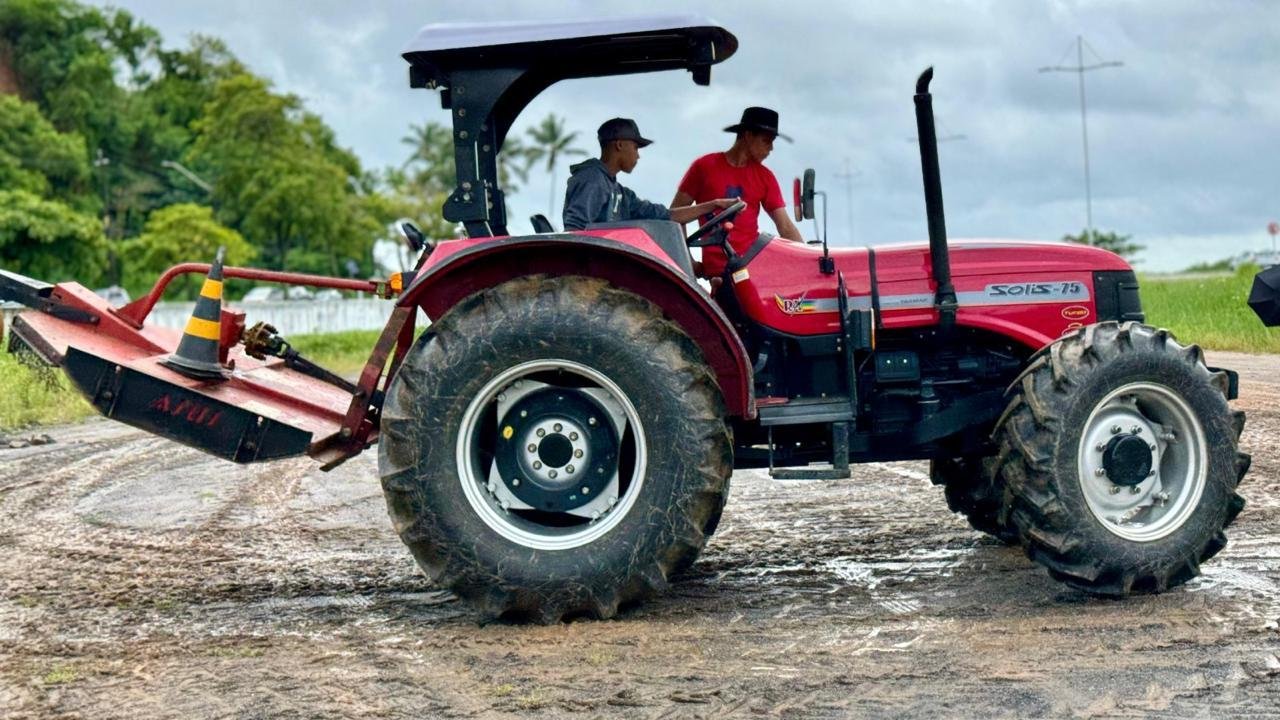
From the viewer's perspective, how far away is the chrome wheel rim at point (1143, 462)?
5594 millimetres

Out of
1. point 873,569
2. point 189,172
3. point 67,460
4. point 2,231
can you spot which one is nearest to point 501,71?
point 873,569

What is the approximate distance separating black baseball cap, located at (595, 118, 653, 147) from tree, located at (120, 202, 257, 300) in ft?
148

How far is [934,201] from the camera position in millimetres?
5859

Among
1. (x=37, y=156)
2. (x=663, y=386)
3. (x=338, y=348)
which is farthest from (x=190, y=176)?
(x=663, y=386)

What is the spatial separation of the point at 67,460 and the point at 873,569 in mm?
7594

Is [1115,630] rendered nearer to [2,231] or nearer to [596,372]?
[596,372]

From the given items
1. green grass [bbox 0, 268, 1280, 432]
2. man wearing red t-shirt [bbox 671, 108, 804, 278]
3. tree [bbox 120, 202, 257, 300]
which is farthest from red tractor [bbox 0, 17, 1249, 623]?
tree [bbox 120, 202, 257, 300]

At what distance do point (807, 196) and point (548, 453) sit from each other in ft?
4.82

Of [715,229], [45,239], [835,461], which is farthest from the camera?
[45,239]

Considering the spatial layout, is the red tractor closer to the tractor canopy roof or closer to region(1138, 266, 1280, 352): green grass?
the tractor canopy roof

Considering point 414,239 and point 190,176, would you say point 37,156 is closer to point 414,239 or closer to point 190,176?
point 190,176

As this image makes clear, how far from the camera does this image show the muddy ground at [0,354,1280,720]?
14.7 ft

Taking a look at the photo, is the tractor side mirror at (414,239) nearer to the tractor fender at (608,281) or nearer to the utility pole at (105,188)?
the tractor fender at (608,281)

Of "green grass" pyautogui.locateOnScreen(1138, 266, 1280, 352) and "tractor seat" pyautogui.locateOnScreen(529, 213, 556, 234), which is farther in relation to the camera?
"green grass" pyautogui.locateOnScreen(1138, 266, 1280, 352)
